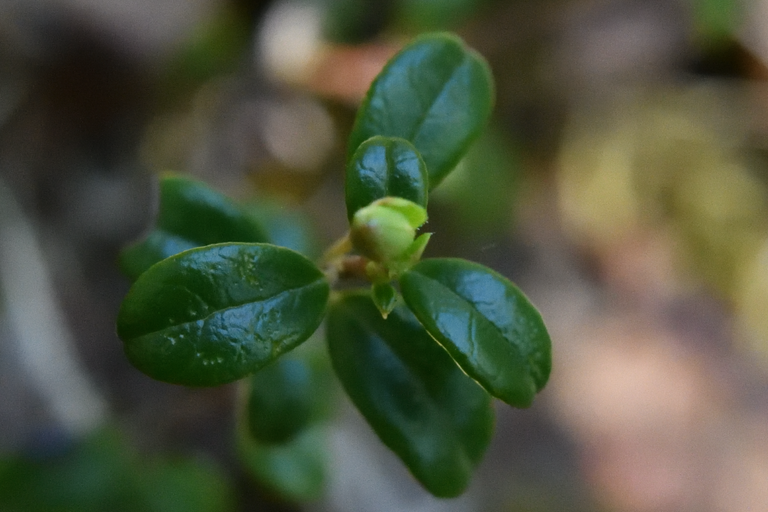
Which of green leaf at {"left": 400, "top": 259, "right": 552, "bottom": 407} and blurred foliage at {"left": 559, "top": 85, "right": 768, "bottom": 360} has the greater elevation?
green leaf at {"left": 400, "top": 259, "right": 552, "bottom": 407}

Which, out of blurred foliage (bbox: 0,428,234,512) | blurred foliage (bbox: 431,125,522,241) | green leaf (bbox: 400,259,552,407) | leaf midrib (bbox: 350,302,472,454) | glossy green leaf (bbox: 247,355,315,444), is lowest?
blurred foliage (bbox: 0,428,234,512)

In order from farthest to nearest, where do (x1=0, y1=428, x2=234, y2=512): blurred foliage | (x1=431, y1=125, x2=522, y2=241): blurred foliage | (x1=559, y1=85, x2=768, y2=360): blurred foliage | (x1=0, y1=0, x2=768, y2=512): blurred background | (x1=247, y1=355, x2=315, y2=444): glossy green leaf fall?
(x1=559, y1=85, x2=768, y2=360): blurred foliage → (x1=431, y1=125, x2=522, y2=241): blurred foliage → (x1=0, y1=0, x2=768, y2=512): blurred background → (x1=0, y1=428, x2=234, y2=512): blurred foliage → (x1=247, y1=355, x2=315, y2=444): glossy green leaf

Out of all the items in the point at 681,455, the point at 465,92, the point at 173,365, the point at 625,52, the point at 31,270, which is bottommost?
the point at 681,455

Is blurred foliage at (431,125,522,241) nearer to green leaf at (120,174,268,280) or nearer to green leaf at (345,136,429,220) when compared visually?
green leaf at (120,174,268,280)

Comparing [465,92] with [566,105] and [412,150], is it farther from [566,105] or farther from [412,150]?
[566,105]

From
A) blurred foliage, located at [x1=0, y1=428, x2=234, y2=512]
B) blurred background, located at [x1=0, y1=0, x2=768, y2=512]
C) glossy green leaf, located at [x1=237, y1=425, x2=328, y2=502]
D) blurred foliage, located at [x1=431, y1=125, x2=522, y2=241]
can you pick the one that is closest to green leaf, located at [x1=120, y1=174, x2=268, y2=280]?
blurred background, located at [x1=0, y1=0, x2=768, y2=512]

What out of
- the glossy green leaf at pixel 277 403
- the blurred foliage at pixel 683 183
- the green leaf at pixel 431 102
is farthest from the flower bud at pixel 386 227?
the blurred foliage at pixel 683 183

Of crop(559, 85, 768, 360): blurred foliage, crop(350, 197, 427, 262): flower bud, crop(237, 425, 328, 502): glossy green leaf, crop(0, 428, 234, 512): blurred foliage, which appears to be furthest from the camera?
crop(559, 85, 768, 360): blurred foliage

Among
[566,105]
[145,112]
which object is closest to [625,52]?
[566,105]
